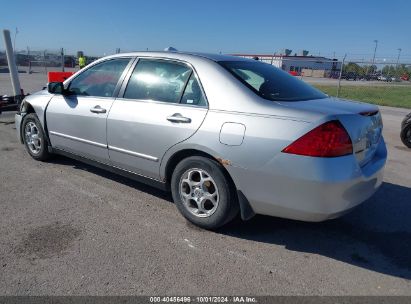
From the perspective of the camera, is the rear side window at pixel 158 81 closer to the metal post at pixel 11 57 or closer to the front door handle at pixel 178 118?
the front door handle at pixel 178 118

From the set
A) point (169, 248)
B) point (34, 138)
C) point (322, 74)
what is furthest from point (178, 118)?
point (322, 74)

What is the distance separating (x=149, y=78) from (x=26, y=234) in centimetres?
192

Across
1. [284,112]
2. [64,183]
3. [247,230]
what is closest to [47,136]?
[64,183]

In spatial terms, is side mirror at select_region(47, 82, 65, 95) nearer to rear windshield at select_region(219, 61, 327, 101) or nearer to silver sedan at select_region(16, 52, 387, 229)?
silver sedan at select_region(16, 52, 387, 229)

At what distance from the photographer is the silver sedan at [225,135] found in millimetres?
2984

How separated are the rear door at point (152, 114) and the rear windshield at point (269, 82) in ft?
1.41

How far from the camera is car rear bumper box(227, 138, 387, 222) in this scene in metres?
2.92

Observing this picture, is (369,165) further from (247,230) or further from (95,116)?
(95,116)

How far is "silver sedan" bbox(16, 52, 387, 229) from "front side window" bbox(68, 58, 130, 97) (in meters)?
0.01

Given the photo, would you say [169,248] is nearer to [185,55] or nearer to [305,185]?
[305,185]

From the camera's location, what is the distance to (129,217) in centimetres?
386

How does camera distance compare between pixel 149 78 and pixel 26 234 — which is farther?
pixel 149 78

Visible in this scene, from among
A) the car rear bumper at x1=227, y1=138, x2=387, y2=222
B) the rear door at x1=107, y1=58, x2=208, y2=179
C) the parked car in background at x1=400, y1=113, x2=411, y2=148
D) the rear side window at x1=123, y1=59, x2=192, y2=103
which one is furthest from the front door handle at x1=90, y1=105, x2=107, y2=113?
the parked car in background at x1=400, y1=113, x2=411, y2=148

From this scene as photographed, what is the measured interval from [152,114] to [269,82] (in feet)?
3.93
